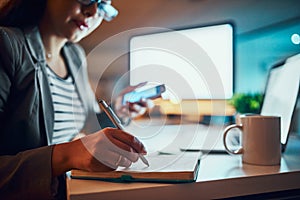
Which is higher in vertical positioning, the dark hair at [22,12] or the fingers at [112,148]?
the dark hair at [22,12]

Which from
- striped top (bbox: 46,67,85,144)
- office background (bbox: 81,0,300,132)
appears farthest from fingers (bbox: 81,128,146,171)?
office background (bbox: 81,0,300,132)

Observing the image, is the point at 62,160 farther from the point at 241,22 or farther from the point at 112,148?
the point at 241,22

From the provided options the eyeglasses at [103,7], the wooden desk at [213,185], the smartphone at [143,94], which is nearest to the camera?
the wooden desk at [213,185]

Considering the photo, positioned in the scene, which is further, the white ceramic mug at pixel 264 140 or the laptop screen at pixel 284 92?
the laptop screen at pixel 284 92

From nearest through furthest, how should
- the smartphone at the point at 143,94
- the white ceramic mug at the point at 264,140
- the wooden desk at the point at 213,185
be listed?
the wooden desk at the point at 213,185 < the white ceramic mug at the point at 264,140 < the smartphone at the point at 143,94

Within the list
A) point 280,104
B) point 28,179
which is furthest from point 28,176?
point 280,104

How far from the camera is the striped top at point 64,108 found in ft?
2.69

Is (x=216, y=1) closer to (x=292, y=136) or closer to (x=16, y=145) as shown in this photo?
(x=292, y=136)

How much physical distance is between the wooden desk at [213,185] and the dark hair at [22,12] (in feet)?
1.81

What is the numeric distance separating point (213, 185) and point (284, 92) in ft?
1.49

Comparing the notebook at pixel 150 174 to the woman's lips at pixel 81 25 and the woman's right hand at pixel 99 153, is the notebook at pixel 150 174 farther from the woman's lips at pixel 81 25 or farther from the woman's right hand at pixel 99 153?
the woman's lips at pixel 81 25

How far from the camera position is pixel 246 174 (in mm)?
433

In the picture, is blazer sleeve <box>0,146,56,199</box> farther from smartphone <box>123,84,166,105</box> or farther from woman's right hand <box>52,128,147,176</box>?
smartphone <box>123,84,166,105</box>

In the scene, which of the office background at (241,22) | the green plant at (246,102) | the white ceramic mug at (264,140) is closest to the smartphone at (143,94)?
the white ceramic mug at (264,140)
